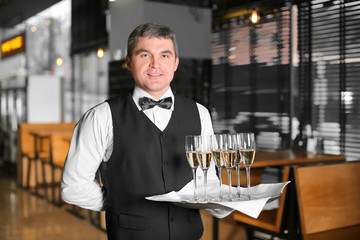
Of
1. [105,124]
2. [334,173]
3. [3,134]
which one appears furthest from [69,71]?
[105,124]

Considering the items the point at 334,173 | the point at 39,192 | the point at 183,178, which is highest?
the point at 183,178

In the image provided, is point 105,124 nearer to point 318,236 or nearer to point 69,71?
point 318,236

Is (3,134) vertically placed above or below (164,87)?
below

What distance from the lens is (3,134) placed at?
9.76 meters

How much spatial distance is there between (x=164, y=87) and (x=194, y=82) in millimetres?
4114

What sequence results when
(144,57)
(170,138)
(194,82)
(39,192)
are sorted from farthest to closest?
(39,192)
(194,82)
(170,138)
(144,57)

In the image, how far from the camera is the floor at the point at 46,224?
3.93 metres

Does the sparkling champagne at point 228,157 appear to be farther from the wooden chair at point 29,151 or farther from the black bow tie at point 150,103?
the wooden chair at point 29,151

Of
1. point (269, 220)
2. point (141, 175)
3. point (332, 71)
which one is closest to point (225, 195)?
point (141, 175)

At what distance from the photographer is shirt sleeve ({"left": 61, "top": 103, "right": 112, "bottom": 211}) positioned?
1646 millimetres

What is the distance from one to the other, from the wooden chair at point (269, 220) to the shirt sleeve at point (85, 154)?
1.83 meters

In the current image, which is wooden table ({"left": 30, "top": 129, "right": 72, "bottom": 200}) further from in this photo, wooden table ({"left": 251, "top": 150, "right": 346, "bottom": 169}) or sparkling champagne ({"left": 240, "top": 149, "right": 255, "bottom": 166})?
sparkling champagne ({"left": 240, "top": 149, "right": 255, "bottom": 166})

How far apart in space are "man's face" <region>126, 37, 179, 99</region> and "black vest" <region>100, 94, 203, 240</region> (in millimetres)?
158

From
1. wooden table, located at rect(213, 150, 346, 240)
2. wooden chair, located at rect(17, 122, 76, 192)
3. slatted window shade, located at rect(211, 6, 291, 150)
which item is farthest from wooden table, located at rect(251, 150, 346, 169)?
wooden chair, located at rect(17, 122, 76, 192)
